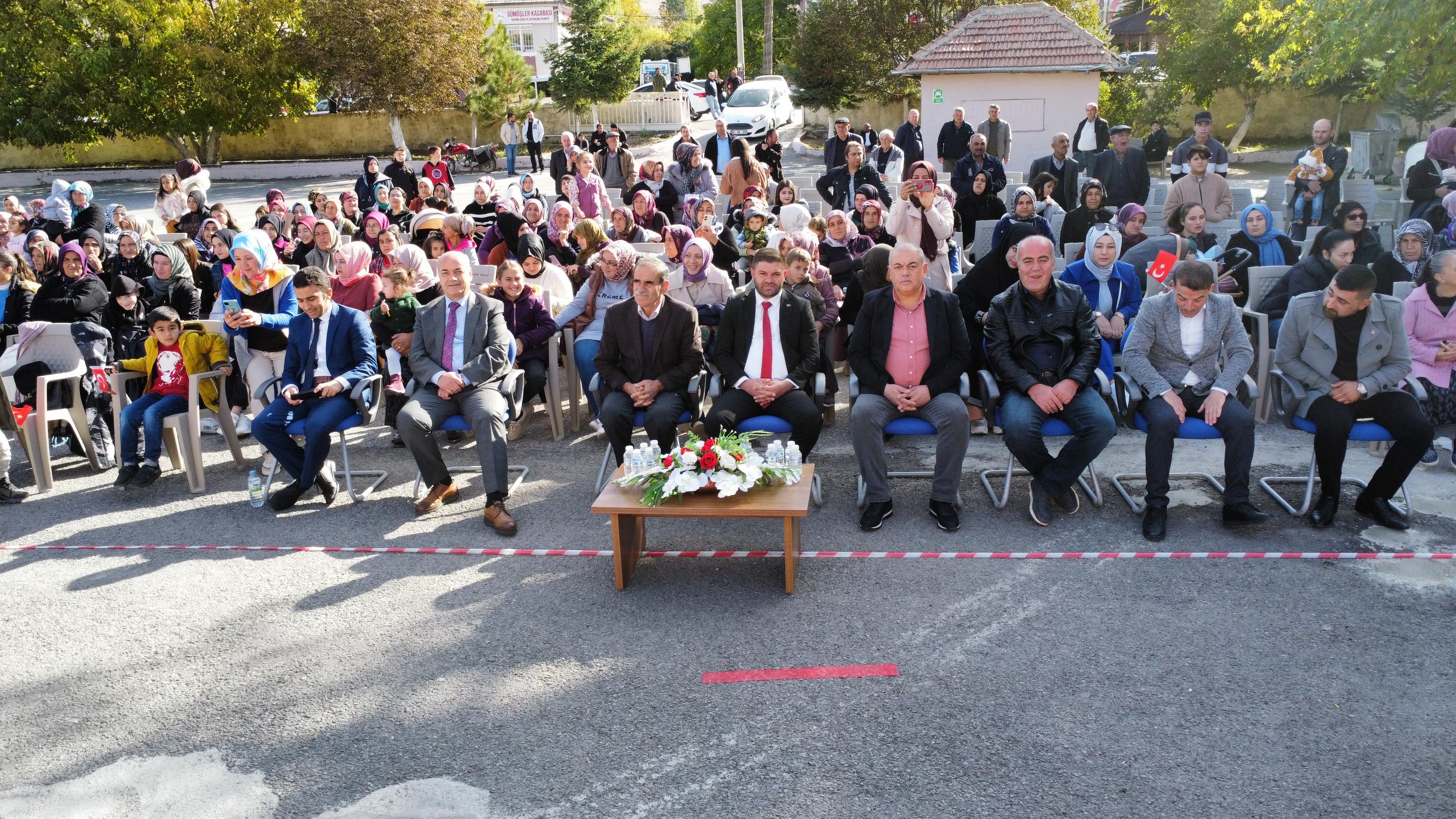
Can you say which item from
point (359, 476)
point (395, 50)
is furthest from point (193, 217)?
point (395, 50)

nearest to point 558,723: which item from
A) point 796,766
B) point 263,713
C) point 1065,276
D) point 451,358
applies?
point 796,766

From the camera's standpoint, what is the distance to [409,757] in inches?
154

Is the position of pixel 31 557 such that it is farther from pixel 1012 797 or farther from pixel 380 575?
pixel 1012 797

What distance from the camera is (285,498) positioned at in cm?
645

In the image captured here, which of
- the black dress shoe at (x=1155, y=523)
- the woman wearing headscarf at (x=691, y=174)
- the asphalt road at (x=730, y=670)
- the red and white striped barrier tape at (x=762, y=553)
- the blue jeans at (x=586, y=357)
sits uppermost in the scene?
the woman wearing headscarf at (x=691, y=174)

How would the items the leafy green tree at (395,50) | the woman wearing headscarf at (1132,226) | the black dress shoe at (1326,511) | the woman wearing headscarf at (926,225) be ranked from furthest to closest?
1. the leafy green tree at (395,50)
2. the woman wearing headscarf at (1132,226)
3. the woman wearing headscarf at (926,225)
4. the black dress shoe at (1326,511)

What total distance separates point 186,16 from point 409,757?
91.1 feet

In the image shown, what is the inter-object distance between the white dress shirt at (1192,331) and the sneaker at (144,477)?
259 inches

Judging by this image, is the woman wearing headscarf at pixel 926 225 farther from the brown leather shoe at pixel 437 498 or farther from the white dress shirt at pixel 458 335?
the brown leather shoe at pixel 437 498

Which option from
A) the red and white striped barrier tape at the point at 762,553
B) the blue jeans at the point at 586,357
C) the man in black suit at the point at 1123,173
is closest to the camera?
the red and white striped barrier tape at the point at 762,553

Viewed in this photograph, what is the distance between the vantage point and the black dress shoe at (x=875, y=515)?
19.2 ft

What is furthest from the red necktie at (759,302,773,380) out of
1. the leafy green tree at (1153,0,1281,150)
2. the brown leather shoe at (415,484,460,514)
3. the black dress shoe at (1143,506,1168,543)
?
the leafy green tree at (1153,0,1281,150)

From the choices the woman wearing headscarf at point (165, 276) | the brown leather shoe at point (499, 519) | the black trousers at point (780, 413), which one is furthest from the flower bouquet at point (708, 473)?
the woman wearing headscarf at point (165, 276)

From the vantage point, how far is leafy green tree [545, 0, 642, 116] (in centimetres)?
3173
